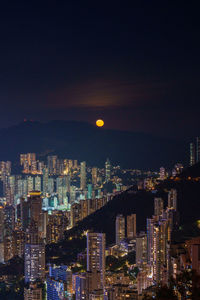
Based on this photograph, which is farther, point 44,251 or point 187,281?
point 44,251

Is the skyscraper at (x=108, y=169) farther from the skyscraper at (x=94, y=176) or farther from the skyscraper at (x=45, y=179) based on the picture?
the skyscraper at (x=45, y=179)

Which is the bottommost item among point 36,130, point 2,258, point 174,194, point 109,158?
point 2,258

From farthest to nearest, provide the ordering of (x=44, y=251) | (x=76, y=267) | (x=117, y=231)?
(x=117, y=231), (x=44, y=251), (x=76, y=267)

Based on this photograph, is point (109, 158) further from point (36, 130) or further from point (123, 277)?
point (123, 277)

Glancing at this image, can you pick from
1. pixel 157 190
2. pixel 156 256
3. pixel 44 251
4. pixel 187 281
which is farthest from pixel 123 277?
pixel 187 281

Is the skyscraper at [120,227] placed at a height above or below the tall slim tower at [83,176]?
below

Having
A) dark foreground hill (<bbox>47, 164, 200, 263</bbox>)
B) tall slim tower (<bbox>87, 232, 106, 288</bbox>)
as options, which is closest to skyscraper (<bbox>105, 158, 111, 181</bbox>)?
dark foreground hill (<bbox>47, 164, 200, 263</bbox>)

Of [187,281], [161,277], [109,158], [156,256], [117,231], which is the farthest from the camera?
[109,158]

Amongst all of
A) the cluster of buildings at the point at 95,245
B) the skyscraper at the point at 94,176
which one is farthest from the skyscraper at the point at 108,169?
the skyscraper at the point at 94,176
